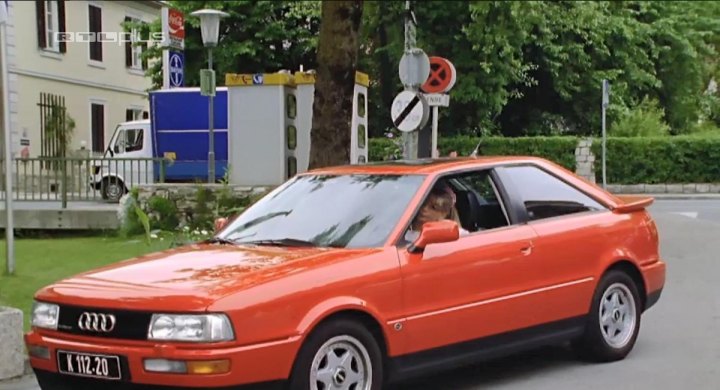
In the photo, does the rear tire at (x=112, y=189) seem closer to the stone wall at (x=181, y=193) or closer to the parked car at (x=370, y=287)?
the stone wall at (x=181, y=193)

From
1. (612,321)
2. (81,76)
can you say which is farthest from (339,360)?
(81,76)

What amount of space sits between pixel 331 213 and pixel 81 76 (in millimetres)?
27508

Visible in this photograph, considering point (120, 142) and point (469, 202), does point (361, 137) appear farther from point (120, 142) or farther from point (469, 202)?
point (469, 202)

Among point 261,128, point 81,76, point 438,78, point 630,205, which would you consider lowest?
point 630,205

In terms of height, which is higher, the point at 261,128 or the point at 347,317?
the point at 261,128

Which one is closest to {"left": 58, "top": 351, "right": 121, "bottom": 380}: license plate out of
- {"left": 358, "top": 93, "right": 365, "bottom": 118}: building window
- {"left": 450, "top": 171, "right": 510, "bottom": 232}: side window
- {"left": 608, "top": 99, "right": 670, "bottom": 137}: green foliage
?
{"left": 450, "top": 171, "right": 510, "bottom": 232}: side window

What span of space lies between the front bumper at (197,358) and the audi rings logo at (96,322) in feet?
0.20

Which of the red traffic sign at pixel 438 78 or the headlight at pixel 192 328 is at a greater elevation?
the red traffic sign at pixel 438 78

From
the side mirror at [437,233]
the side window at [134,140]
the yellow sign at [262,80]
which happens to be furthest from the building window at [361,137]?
the side mirror at [437,233]

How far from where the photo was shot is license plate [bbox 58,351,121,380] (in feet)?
16.1

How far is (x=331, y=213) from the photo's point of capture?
609 cm

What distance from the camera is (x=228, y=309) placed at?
189 inches

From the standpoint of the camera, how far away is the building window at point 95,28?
26.7 m

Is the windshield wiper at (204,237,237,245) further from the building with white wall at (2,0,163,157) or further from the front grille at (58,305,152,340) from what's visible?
the building with white wall at (2,0,163,157)
